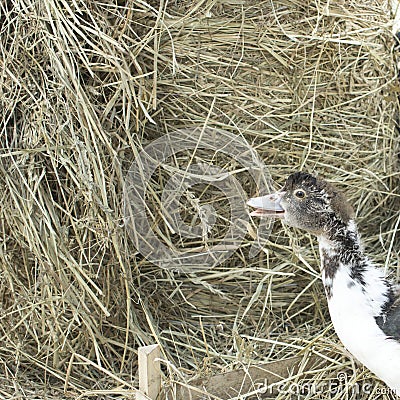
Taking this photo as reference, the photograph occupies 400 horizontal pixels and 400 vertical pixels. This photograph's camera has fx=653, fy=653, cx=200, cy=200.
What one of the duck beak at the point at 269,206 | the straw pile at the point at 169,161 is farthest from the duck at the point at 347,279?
the straw pile at the point at 169,161

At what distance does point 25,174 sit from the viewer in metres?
2.47

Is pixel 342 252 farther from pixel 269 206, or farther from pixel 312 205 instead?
pixel 269 206

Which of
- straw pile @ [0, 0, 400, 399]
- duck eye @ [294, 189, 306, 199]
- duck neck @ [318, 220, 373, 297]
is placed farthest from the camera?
straw pile @ [0, 0, 400, 399]

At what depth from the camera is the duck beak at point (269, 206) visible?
222cm

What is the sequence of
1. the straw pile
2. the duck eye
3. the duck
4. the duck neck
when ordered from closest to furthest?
the duck
the duck neck
the duck eye
the straw pile

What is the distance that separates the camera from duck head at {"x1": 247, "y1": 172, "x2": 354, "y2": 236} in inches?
82.4

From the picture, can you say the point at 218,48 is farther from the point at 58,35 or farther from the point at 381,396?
the point at 381,396

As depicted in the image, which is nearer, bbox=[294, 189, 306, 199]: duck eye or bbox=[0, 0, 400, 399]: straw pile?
bbox=[294, 189, 306, 199]: duck eye

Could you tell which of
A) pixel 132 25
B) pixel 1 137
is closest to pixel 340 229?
pixel 132 25

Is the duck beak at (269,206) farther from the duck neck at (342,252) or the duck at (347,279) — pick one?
the duck neck at (342,252)

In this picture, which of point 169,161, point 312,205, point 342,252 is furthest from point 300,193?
point 169,161

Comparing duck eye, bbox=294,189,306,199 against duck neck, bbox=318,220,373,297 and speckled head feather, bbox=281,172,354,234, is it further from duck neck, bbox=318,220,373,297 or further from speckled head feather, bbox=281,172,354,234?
duck neck, bbox=318,220,373,297

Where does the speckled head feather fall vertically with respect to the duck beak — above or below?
above

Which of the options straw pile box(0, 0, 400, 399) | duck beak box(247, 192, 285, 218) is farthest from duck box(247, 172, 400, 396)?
straw pile box(0, 0, 400, 399)
